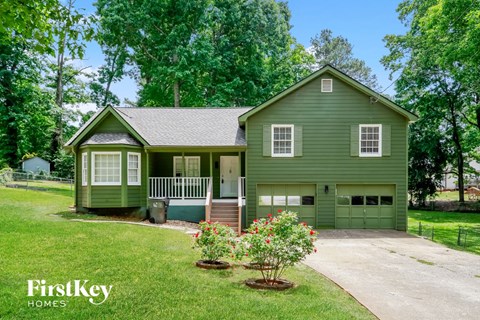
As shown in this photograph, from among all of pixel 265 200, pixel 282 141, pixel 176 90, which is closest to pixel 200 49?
pixel 176 90

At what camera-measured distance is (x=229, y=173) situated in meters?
19.0

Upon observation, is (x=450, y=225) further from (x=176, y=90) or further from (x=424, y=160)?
(x=176, y=90)

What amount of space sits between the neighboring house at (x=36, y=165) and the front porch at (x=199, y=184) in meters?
17.6

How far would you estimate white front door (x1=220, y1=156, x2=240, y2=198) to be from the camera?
62.0ft

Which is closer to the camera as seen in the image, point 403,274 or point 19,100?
point 403,274

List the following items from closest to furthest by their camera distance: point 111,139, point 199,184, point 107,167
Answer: point 107,167 < point 111,139 < point 199,184

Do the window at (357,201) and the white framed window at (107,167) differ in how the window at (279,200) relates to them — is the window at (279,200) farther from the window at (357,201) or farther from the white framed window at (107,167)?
the white framed window at (107,167)

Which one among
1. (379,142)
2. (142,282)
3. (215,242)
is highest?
(379,142)

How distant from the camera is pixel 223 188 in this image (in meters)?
18.8

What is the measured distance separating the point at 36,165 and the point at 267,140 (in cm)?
2395

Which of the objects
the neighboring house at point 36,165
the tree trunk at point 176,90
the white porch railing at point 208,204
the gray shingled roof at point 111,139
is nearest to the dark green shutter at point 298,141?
the white porch railing at point 208,204

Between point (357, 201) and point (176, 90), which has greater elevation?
point (176, 90)

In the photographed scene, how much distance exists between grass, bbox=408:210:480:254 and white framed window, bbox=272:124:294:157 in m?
7.25

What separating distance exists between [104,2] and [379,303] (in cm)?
3323
